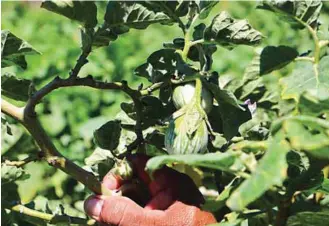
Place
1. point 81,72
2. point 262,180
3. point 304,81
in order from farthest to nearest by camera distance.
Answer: point 81,72
point 304,81
point 262,180

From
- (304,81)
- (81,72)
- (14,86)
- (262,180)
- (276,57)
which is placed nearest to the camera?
(262,180)

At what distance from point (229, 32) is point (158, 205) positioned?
0.20m

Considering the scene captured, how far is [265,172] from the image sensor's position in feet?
2.07

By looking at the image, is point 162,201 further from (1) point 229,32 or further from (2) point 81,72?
(2) point 81,72

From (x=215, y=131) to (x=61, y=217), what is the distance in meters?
0.23

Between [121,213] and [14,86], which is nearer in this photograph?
[121,213]

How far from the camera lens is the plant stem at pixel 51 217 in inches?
42.0

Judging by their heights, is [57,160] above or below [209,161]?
below

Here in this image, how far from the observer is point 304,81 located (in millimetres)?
889

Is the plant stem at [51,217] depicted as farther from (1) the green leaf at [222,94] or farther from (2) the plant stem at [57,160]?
(1) the green leaf at [222,94]

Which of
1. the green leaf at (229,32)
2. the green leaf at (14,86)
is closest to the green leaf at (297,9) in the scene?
the green leaf at (229,32)

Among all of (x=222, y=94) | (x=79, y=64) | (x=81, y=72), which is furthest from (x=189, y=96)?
(x=81, y=72)

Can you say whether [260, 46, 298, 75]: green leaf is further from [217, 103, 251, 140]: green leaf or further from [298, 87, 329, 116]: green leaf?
[298, 87, 329, 116]: green leaf

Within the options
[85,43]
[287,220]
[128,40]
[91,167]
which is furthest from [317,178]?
[128,40]
